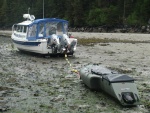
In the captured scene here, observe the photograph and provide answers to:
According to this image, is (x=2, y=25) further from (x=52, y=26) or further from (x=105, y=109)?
(x=105, y=109)

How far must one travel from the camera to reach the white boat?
25562 mm

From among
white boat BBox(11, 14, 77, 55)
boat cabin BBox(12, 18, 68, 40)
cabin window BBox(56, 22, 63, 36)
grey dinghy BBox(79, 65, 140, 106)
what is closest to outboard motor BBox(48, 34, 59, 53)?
white boat BBox(11, 14, 77, 55)

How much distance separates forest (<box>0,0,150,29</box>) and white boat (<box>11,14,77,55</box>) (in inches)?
2290

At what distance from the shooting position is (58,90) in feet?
44.6

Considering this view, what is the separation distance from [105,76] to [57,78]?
16.7 feet

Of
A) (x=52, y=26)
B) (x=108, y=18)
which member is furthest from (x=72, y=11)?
(x=52, y=26)

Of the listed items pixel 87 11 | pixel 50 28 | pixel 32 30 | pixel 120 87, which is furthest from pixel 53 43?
pixel 87 11

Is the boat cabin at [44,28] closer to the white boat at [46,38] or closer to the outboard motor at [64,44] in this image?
the white boat at [46,38]

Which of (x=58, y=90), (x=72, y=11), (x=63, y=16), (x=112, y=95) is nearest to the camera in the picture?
(x=112, y=95)

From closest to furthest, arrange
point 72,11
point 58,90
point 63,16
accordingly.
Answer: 1. point 58,90
2. point 72,11
3. point 63,16

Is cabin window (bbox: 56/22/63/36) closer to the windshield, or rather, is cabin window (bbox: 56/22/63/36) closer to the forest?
the windshield

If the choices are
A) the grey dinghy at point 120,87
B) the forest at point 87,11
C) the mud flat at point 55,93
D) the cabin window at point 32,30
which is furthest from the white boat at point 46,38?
the forest at point 87,11

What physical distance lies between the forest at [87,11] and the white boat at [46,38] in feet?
191

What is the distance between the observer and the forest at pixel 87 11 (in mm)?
88375
